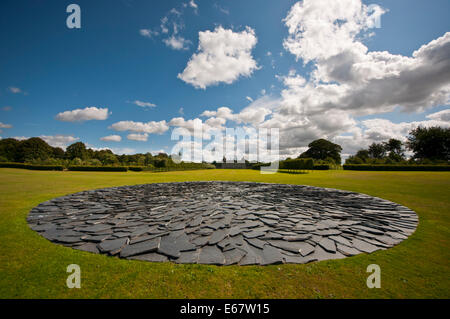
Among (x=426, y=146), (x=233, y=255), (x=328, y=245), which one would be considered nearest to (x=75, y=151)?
(x=233, y=255)

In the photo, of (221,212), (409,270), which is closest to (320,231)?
(409,270)

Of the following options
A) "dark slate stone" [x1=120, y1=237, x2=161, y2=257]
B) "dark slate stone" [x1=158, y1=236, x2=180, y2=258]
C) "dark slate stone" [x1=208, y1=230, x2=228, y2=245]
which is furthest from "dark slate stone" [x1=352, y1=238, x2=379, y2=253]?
"dark slate stone" [x1=120, y1=237, x2=161, y2=257]

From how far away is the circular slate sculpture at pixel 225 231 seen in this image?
3.42 meters

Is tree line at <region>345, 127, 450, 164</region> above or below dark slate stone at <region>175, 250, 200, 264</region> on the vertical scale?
above

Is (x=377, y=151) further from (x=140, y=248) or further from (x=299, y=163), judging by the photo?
(x=140, y=248)

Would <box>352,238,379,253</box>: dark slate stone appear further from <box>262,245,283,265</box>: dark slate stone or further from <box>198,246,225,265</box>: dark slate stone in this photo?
<box>198,246,225,265</box>: dark slate stone

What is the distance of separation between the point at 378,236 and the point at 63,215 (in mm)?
9168

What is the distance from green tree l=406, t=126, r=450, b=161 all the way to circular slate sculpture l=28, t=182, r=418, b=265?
210ft

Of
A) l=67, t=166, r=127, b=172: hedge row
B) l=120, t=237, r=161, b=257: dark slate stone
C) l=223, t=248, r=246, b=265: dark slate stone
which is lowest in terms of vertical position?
l=223, t=248, r=246, b=265: dark slate stone

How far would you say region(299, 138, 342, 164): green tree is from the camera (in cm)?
6862

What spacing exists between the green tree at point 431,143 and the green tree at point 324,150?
19.4m

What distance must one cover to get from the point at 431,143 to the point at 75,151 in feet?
377
